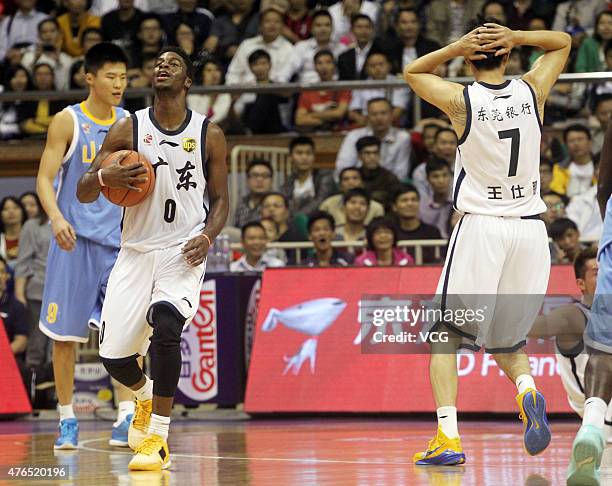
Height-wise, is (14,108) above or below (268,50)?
below

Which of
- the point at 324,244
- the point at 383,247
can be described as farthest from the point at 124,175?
the point at 324,244

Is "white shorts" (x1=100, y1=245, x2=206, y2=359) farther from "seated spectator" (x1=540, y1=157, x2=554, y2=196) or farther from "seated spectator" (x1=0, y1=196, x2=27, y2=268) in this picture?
"seated spectator" (x1=0, y1=196, x2=27, y2=268)

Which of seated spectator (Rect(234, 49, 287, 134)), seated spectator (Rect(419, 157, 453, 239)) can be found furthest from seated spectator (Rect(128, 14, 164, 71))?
seated spectator (Rect(419, 157, 453, 239))

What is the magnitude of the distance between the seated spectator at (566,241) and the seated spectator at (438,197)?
5.91 ft

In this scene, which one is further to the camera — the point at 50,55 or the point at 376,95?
the point at 50,55

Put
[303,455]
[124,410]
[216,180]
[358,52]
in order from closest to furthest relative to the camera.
→ [216,180] → [303,455] → [124,410] → [358,52]

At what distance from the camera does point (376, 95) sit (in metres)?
15.3

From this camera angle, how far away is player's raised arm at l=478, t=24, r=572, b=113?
7.21 meters

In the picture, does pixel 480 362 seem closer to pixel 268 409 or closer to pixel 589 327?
pixel 268 409

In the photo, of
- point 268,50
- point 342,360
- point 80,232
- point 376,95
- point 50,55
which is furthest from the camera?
point 50,55

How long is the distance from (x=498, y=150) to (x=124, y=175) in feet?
7.22

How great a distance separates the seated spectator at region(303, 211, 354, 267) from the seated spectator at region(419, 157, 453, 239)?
1325 millimetres

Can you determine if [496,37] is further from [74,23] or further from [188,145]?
[74,23]

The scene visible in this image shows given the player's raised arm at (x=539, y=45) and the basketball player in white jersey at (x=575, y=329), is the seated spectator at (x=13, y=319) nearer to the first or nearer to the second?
the basketball player in white jersey at (x=575, y=329)
